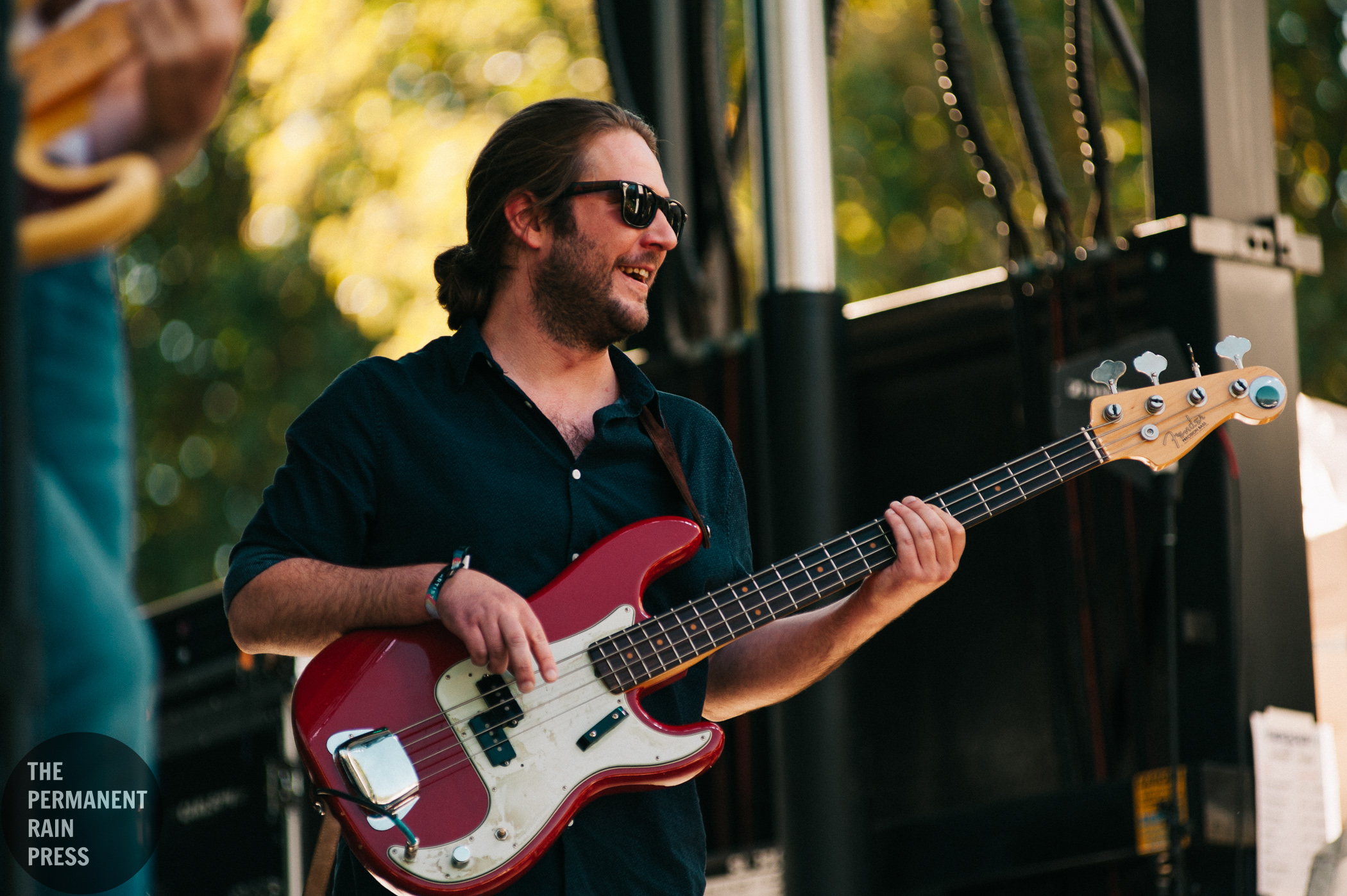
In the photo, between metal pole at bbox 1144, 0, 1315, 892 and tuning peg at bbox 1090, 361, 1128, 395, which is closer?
tuning peg at bbox 1090, 361, 1128, 395

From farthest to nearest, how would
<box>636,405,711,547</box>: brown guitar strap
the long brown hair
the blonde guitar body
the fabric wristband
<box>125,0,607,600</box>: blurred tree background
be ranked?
<box>125,0,607,600</box>: blurred tree background → the long brown hair → <box>636,405,711,547</box>: brown guitar strap → the fabric wristband → the blonde guitar body

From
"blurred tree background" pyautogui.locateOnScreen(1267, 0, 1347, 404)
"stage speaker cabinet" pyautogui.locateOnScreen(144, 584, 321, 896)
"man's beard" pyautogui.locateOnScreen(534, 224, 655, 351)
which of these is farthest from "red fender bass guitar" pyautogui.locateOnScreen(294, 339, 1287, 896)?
"blurred tree background" pyautogui.locateOnScreen(1267, 0, 1347, 404)

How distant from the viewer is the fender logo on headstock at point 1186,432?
2771 millimetres

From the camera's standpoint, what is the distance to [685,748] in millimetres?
2227

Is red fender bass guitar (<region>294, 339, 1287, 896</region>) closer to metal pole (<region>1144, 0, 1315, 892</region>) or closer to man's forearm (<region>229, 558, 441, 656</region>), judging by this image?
man's forearm (<region>229, 558, 441, 656</region>)

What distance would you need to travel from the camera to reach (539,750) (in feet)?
7.25

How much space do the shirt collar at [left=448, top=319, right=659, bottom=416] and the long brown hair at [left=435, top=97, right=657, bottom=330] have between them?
12cm

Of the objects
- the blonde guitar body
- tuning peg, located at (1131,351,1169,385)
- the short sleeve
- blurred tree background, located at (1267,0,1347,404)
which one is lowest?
blurred tree background, located at (1267,0,1347,404)

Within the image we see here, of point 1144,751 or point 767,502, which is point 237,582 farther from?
point 1144,751

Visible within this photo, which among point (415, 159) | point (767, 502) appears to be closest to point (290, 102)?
point (415, 159)

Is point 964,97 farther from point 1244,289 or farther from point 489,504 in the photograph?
point 489,504

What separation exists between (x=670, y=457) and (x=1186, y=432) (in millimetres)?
1054

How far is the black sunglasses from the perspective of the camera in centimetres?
251

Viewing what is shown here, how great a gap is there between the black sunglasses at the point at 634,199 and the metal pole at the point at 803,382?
4.72 ft
